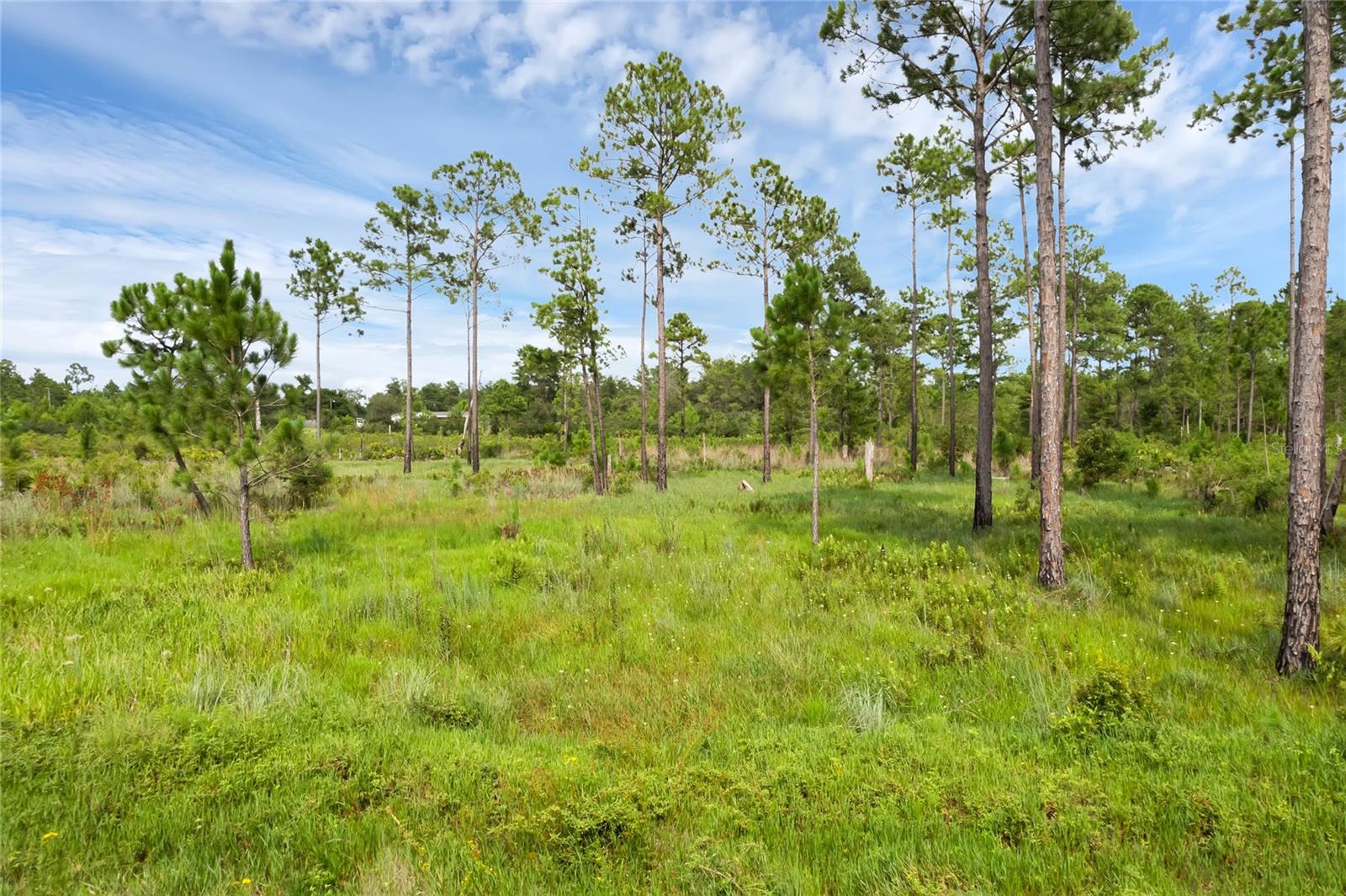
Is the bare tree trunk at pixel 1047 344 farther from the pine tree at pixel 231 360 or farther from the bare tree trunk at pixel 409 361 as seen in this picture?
the bare tree trunk at pixel 409 361

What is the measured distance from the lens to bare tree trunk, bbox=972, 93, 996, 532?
415 inches

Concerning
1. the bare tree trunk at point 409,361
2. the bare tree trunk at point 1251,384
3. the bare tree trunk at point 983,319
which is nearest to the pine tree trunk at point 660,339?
the bare tree trunk at point 983,319

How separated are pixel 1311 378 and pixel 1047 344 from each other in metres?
2.64

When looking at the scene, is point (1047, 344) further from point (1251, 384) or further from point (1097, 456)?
point (1251, 384)

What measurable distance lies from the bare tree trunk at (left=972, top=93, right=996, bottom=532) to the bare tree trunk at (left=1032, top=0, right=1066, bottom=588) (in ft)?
11.3

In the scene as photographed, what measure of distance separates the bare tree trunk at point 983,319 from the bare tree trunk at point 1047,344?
11.3ft

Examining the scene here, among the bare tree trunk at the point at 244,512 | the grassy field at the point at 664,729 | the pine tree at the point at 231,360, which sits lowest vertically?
the grassy field at the point at 664,729

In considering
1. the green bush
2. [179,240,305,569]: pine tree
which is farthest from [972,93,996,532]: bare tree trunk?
[179,240,305,569]: pine tree

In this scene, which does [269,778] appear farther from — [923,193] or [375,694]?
[923,193]

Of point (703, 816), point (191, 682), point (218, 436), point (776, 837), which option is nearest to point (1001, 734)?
point (776, 837)

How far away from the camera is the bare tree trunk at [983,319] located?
34.6 feet

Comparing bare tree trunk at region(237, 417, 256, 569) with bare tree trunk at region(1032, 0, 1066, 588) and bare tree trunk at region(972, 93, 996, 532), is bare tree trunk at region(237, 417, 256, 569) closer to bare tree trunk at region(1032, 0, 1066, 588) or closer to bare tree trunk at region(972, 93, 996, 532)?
bare tree trunk at region(1032, 0, 1066, 588)

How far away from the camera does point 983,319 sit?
10750 millimetres

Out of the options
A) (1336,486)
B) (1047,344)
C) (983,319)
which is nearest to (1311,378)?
(1047,344)
